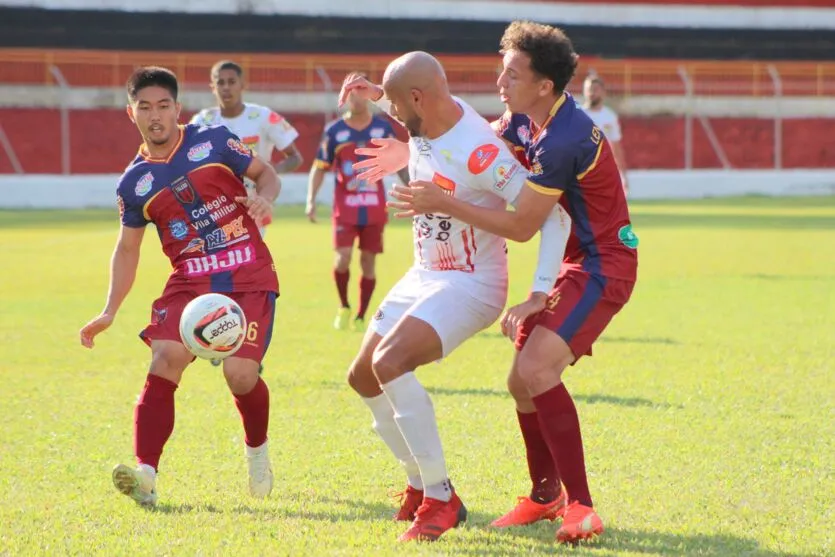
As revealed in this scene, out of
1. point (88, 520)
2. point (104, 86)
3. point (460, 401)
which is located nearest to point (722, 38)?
point (104, 86)

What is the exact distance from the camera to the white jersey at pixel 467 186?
5.23 metres

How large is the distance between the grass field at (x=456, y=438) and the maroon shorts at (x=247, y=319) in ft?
2.15

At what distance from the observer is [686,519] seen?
18.0ft

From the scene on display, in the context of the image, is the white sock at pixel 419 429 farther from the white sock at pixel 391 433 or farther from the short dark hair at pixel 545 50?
the short dark hair at pixel 545 50

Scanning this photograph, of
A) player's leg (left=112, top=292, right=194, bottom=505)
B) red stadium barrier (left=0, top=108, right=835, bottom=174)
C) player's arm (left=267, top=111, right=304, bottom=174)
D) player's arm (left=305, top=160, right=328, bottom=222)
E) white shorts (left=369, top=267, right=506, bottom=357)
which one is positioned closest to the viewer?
white shorts (left=369, top=267, right=506, bottom=357)

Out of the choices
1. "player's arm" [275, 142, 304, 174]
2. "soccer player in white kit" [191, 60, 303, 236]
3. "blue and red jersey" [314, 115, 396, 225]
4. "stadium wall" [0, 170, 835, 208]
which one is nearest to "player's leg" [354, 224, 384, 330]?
"blue and red jersey" [314, 115, 396, 225]

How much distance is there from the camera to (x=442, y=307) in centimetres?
528

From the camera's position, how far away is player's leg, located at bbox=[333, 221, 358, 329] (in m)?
12.2

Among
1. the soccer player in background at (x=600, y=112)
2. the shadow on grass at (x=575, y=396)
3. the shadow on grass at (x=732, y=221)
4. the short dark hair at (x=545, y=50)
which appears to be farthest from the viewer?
the shadow on grass at (x=732, y=221)

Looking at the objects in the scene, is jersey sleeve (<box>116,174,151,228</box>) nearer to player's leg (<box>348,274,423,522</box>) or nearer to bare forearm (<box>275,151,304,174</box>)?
player's leg (<box>348,274,423,522</box>)

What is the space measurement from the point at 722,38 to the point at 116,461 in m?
39.9

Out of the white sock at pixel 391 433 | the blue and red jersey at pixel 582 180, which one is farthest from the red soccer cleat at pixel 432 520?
the blue and red jersey at pixel 582 180

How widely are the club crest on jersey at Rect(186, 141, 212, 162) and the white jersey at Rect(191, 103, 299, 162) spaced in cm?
460

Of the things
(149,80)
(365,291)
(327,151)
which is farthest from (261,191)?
(327,151)
